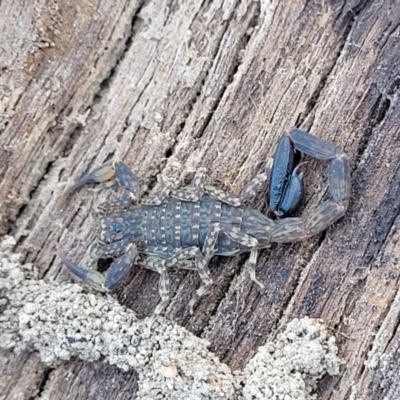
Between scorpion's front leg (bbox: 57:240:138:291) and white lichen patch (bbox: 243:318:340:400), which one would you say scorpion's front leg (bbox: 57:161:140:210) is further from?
white lichen patch (bbox: 243:318:340:400)

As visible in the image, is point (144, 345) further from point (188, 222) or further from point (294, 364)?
point (294, 364)

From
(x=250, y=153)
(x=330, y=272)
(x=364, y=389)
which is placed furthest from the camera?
(x=250, y=153)

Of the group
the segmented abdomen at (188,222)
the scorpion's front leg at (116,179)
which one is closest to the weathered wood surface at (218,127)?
the scorpion's front leg at (116,179)

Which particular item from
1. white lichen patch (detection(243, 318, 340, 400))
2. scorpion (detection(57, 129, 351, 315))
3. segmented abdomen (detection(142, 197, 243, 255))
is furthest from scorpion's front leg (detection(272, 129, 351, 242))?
white lichen patch (detection(243, 318, 340, 400))

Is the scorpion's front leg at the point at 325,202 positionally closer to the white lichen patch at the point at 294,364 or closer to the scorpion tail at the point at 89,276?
the white lichen patch at the point at 294,364

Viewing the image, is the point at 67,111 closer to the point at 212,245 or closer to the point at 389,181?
the point at 212,245

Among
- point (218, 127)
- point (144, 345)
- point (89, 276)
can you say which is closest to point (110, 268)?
point (89, 276)

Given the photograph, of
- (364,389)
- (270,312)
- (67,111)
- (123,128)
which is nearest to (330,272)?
(270,312)

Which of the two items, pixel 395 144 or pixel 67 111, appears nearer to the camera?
pixel 395 144
